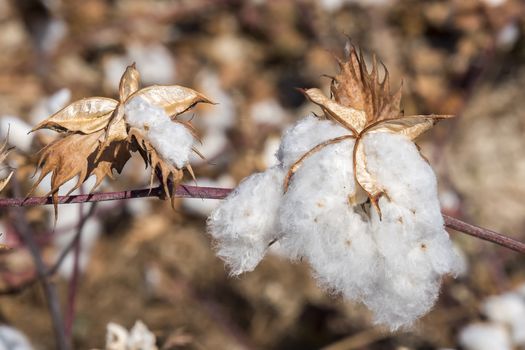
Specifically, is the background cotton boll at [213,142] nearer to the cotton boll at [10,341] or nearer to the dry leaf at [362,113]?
the cotton boll at [10,341]

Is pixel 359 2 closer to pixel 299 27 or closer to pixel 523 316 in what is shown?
pixel 299 27

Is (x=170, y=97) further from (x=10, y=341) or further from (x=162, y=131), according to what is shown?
(x=10, y=341)

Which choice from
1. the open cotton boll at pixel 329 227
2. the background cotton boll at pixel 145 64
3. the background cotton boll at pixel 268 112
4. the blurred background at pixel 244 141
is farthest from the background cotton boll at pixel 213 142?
the open cotton boll at pixel 329 227

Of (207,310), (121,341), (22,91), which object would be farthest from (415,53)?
(121,341)

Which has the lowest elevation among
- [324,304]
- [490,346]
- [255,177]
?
[490,346]

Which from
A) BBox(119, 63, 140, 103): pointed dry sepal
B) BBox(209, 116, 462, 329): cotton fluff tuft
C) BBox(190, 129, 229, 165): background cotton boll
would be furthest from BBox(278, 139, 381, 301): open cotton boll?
BBox(190, 129, 229, 165): background cotton boll

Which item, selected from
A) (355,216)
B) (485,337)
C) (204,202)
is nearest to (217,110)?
(204,202)

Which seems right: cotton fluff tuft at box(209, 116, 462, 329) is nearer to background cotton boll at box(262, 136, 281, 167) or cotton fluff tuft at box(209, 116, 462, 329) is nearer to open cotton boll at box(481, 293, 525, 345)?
open cotton boll at box(481, 293, 525, 345)
